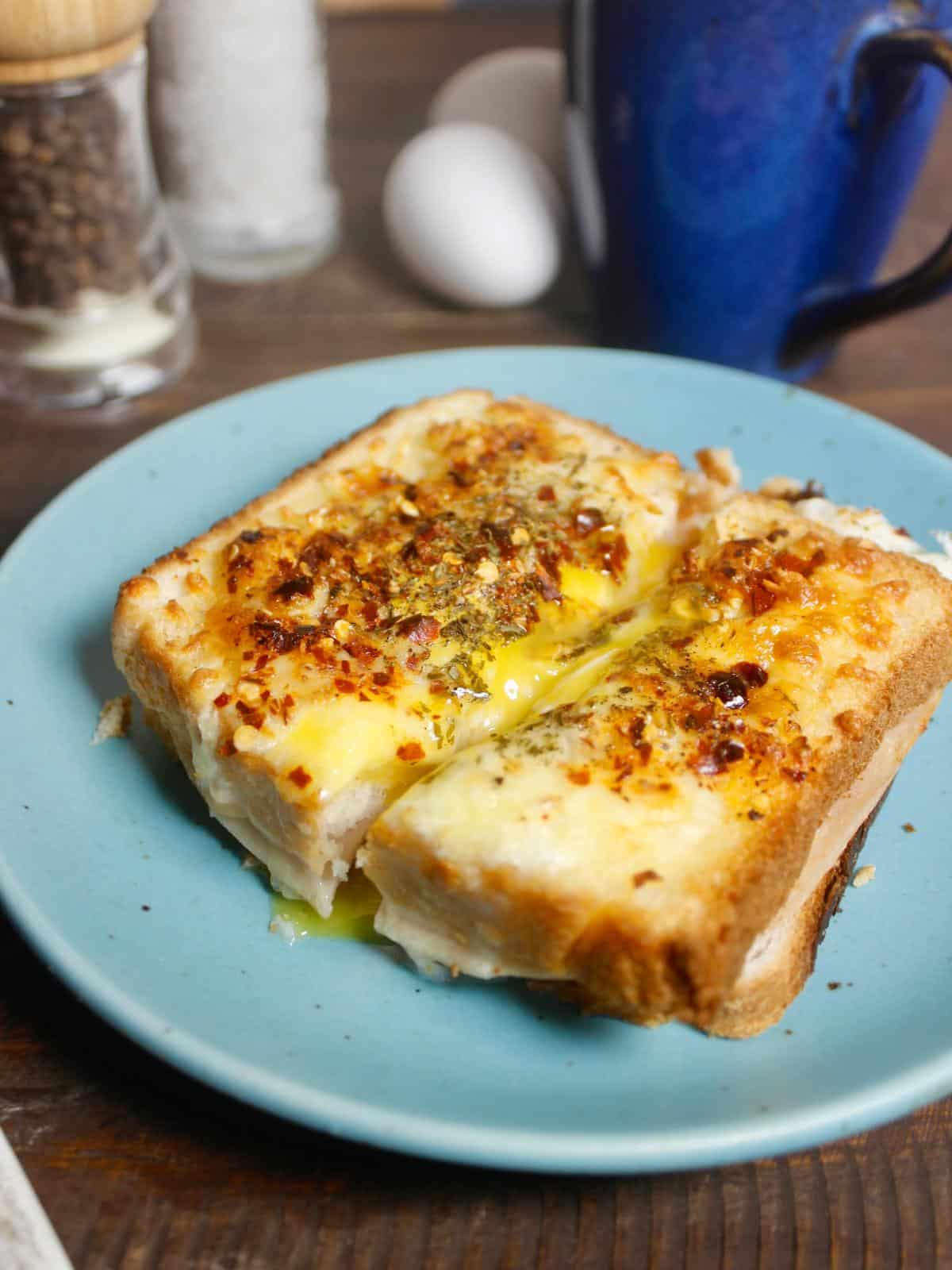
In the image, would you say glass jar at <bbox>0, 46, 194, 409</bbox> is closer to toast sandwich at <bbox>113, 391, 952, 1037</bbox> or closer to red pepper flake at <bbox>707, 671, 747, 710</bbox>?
toast sandwich at <bbox>113, 391, 952, 1037</bbox>

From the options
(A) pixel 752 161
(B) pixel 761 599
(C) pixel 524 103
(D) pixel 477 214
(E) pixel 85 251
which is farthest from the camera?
(C) pixel 524 103

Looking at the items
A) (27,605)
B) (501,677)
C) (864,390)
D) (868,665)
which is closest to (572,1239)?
(501,677)

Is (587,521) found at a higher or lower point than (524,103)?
lower

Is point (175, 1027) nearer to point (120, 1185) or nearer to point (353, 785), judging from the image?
point (120, 1185)

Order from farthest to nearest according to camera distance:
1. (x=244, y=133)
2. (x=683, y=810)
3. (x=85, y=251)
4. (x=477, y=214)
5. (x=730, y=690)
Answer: (x=244, y=133)
(x=477, y=214)
(x=85, y=251)
(x=730, y=690)
(x=683, y=810)

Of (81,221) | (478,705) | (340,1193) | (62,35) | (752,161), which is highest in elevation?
(62,35)

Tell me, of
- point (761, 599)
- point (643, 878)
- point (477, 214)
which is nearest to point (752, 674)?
point (761, 599)

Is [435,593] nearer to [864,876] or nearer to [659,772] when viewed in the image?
[659,772]

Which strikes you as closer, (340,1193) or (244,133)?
(340,1193)
